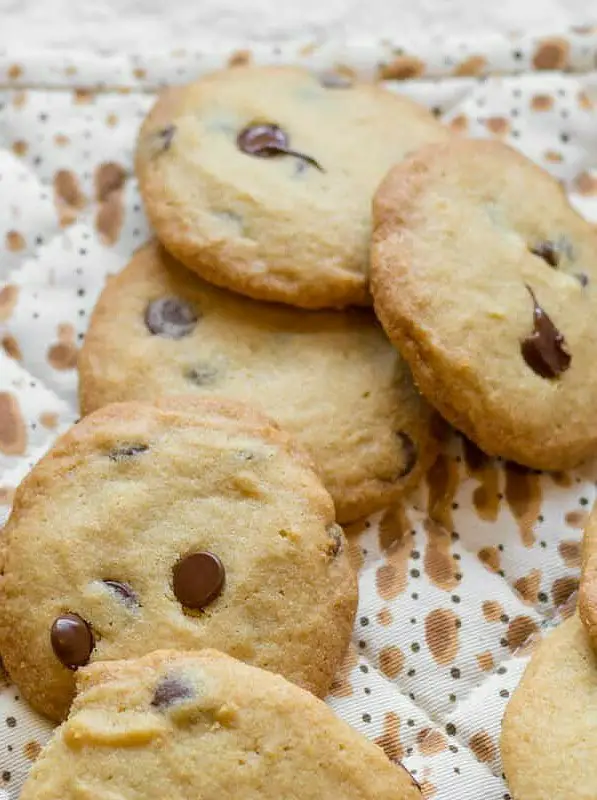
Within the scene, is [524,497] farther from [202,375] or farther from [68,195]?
[68,195]

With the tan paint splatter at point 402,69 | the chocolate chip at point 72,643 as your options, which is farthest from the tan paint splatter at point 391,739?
the tan paint splatter at point 402,69

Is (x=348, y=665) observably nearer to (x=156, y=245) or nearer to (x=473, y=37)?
(x=156, y=245)

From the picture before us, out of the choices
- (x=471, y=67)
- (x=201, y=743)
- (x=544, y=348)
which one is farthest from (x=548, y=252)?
(x=201, y=743)

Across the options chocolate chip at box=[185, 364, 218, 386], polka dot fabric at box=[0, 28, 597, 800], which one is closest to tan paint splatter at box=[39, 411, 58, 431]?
polka dot fabric at box=[0, 28, 597, 800]

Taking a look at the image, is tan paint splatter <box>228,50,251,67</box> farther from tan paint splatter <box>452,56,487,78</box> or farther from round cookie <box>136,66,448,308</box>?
tan paint splatter <box>452,56,487,78</box>

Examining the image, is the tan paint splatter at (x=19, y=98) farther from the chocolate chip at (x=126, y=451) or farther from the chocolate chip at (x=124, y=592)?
the chocolate chip at (x=124, y=592)
